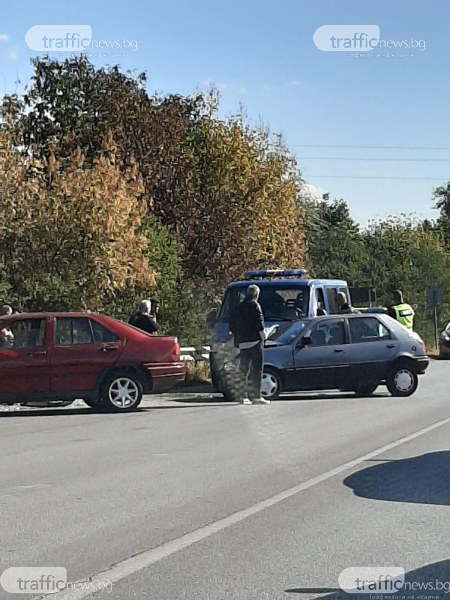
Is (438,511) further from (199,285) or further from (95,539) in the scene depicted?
(199,285)

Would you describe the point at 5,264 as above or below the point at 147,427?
above

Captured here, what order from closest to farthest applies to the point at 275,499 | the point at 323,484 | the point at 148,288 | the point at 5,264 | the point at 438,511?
the point at 438,511
the point at 275,499
the point at 323,484
the point at 5,264
the point at 148,288

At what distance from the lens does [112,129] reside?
34.1 metres

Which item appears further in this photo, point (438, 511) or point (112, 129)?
point (112, 129)

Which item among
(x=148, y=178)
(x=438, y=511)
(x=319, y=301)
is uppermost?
(x=148, y=178)

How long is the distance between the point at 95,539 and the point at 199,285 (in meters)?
29.0

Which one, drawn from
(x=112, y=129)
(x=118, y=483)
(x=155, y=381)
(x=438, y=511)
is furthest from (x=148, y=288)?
(x=438, y=511)

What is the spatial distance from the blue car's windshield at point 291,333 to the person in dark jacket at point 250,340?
2.91 ft

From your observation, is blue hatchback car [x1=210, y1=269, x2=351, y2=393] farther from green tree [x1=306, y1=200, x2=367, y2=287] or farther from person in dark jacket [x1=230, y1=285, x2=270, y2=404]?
green tree [x1=306, y1=200, x2=367, y2=287]

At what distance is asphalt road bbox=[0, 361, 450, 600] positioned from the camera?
687 centimetres

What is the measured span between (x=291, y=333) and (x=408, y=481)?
926 cm

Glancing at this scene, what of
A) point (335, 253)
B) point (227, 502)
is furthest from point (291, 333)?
point (335, 253)

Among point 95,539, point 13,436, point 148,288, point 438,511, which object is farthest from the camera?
point 148,288

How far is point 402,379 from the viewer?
19.4 m
